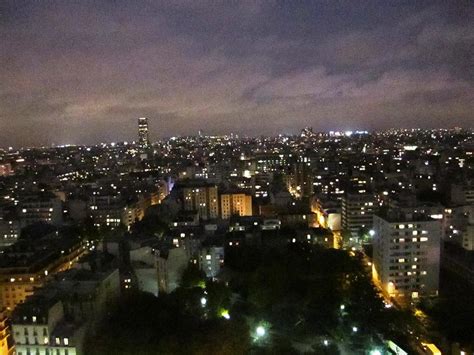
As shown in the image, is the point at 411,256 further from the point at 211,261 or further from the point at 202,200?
the point at 202,200

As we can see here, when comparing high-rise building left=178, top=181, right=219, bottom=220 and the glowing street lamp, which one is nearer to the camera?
the glowing street lamp

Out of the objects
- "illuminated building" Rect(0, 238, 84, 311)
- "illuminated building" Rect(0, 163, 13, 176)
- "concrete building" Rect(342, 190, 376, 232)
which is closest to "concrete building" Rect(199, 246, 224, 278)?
"illuminated building" Rect(0, 238, 84, 311)

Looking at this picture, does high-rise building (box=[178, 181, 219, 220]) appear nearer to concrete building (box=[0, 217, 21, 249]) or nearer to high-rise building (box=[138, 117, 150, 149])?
concrete building (box=[0, 217, 21, 249])

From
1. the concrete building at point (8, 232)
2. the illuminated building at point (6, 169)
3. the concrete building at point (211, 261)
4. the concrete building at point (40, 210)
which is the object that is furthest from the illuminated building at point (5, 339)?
the illuminated building at point (6, 169)

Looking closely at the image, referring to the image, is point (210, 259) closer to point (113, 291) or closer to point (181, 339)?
point (113, 291)

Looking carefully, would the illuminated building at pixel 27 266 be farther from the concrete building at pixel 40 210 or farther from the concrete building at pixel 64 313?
the concrete building at pixel 40 210

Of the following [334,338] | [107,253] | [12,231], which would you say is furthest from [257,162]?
[334,338]

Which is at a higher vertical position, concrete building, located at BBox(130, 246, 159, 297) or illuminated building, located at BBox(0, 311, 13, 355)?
concrete building, located at BBox(130, 246, 159, 297)
